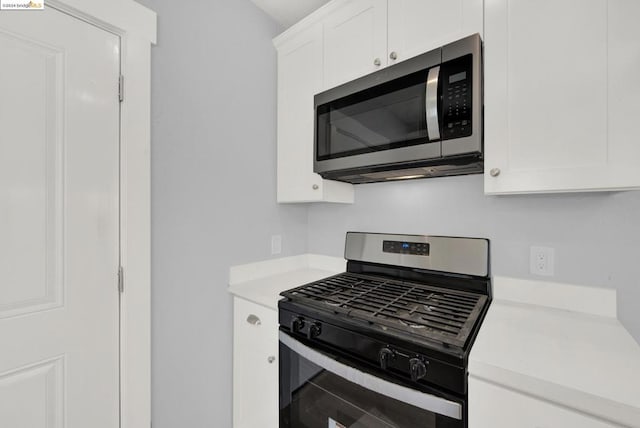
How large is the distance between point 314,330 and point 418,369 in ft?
1.34

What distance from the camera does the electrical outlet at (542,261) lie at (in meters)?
1.15

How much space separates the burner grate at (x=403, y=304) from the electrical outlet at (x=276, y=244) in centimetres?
46

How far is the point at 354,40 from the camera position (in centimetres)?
137

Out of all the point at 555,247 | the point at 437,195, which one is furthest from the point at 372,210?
the point at 555,247

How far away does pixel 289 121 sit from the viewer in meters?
1.67

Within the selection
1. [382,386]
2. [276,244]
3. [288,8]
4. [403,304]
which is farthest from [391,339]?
[288,8]

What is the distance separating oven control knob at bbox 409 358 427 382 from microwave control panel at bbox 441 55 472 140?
800mm

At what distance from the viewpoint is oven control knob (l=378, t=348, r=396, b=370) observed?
85cm

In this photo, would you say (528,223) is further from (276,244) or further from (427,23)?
(276,244)
